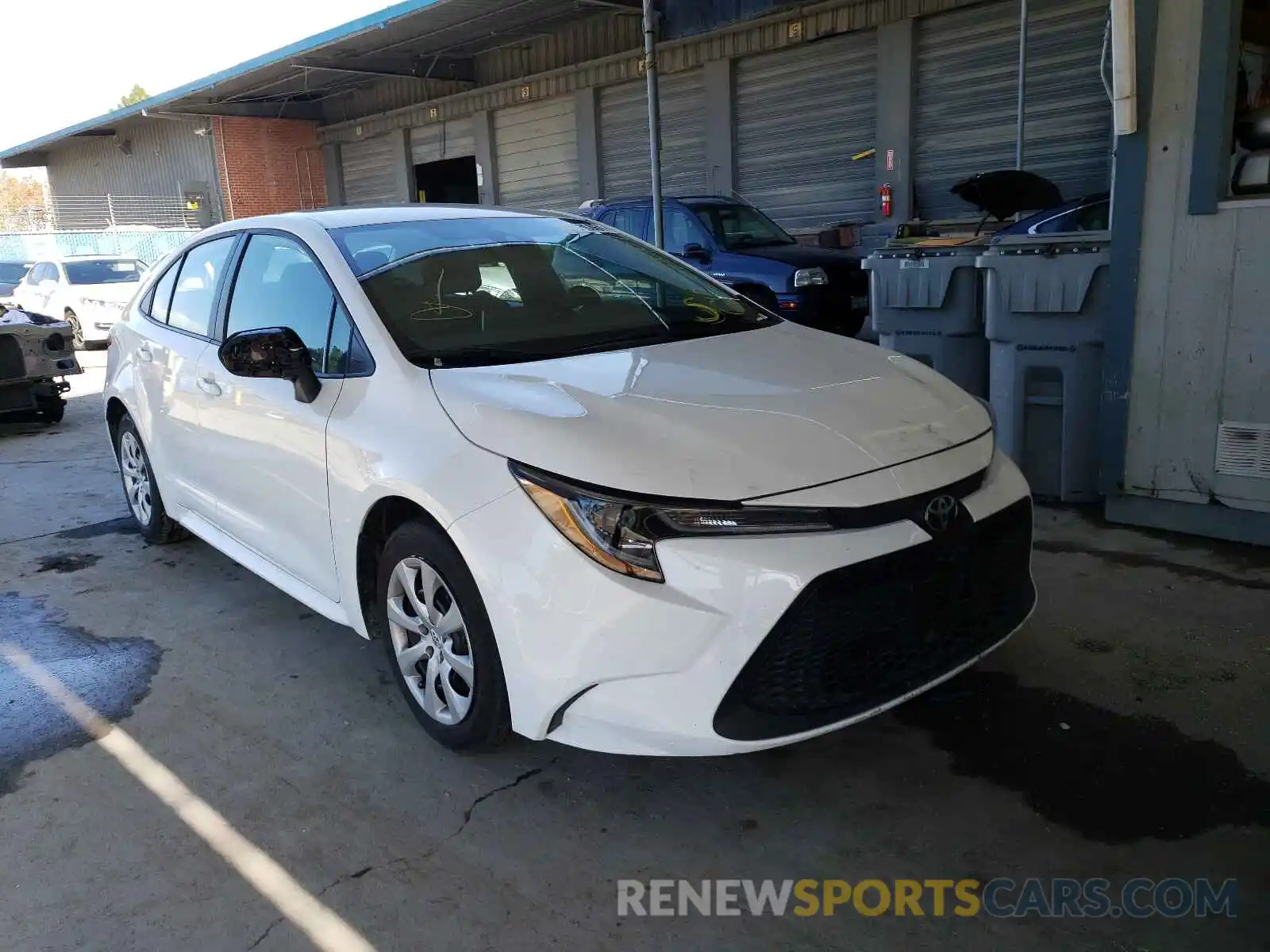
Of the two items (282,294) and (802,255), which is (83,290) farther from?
(282,294)

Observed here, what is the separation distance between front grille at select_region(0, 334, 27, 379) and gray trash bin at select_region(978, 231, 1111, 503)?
7.88 meters

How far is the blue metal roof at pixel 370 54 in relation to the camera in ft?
49.9

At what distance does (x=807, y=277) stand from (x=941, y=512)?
773cm

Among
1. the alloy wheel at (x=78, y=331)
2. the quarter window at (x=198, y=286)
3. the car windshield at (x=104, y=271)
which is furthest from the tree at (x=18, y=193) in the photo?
the quarter window at (x=198, y=286)

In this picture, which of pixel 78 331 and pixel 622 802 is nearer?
pixel 622 802

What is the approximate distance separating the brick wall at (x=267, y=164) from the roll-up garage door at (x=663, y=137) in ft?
32.4

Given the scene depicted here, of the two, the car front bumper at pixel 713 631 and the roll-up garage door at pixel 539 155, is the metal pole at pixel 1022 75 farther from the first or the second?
the car front bumper at pixel 713 631

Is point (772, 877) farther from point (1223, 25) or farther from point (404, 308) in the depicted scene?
point (1223, 25)

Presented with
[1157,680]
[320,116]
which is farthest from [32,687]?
[320,116]

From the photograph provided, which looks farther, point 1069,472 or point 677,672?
point 1069,472

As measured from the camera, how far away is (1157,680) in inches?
133

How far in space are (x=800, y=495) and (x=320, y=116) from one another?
24.6 meters

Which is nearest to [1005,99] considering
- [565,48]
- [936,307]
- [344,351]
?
[936,307]

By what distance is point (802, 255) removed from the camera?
10.5 m
